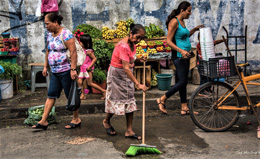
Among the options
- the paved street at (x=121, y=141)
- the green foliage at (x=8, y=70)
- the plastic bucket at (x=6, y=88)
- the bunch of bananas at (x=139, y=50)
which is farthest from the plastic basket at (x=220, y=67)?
the plastic bucket at (x=6, y=88)

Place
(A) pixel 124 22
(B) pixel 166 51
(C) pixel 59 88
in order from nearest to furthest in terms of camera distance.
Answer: (C) pixel 59 88, (B) pixel 166 51, (A) pixel 124 22

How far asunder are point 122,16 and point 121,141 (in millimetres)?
5500

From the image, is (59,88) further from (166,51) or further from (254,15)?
(254,15)

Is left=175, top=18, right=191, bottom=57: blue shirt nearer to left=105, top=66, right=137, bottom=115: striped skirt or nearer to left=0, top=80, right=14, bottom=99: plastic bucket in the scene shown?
left=105, top=66, right=137, bottom=115: striped skirt

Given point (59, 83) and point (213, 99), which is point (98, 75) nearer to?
point (59, 83)

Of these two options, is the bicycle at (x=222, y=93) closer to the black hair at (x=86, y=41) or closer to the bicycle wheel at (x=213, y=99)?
the bicycle wheel at (x=213, y=99)

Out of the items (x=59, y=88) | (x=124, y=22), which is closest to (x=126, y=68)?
(x=59, y=88)

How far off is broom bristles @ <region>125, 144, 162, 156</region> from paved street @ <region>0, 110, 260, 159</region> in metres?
0.07

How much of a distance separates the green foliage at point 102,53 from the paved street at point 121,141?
98.5 inches

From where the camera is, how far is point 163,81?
26.8ft

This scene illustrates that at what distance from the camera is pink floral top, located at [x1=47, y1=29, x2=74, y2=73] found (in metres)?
5.04

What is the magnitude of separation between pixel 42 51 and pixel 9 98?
76.0 inches

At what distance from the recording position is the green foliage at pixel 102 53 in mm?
8047

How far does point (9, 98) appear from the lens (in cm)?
762
